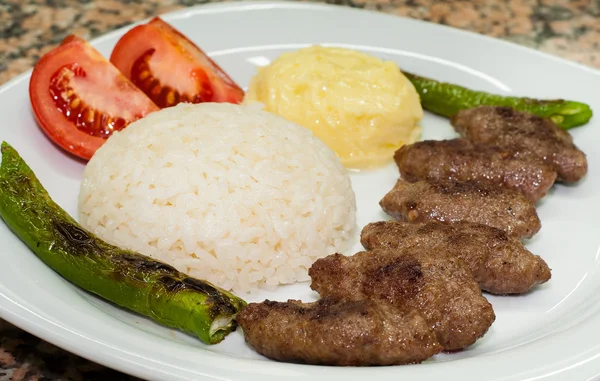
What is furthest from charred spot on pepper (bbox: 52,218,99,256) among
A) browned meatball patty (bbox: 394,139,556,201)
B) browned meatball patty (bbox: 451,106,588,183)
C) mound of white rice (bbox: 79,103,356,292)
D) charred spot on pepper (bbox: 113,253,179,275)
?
browned meatball patty (bbox: 451,106,588,183)

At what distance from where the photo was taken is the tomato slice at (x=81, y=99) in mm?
4797

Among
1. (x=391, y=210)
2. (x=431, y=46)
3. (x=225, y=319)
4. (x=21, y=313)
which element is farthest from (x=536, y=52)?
(x=21, y=313)

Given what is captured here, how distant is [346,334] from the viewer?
3.23 meters

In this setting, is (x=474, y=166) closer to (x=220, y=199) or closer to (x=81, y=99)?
(x=220, y=199)

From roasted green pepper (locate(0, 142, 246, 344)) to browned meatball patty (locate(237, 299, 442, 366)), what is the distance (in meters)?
0.20

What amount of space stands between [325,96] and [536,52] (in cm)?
167

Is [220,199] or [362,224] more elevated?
[220,199]

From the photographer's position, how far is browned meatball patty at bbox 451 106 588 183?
4.68m

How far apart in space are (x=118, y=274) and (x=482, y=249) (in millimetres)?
1702

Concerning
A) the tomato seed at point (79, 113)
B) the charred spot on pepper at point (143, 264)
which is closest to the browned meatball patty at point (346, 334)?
the charred spot on pepper at point (143, 264)

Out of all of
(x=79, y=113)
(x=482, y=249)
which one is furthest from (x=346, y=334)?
(x=79, y=113)

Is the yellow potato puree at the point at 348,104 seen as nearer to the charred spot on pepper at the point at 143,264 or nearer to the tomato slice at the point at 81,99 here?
the tomato slice at the point at 81,99

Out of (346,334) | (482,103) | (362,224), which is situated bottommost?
(362,224)

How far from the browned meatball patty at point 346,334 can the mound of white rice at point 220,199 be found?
0.68 metres
